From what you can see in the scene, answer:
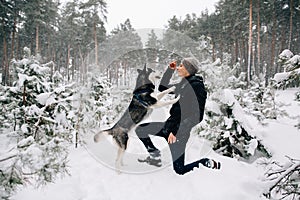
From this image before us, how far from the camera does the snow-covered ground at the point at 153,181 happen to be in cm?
350

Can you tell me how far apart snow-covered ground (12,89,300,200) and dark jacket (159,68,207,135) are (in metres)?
1.02

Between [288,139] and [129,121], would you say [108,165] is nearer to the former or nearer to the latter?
[129,121]

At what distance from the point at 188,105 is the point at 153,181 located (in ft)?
5.38

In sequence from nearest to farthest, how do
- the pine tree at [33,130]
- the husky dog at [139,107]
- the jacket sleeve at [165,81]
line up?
the pine tree at [33,130], the husky dog at [139,107], the jacket sleeve at [165,81]

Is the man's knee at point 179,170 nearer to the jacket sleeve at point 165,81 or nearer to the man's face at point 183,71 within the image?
the jacket sleeve at point 165,81

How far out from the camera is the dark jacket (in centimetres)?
398

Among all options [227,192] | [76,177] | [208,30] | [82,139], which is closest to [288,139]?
[227,192]

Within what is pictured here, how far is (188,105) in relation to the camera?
4.04m

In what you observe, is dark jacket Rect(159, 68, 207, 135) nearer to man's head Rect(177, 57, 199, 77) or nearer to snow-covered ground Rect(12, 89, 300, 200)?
man's head Rect(177, 57, 199, 77)

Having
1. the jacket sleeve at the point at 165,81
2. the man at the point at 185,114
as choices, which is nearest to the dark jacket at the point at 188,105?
the man at the point at 185,114

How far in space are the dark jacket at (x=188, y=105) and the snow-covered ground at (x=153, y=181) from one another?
40.2 inches

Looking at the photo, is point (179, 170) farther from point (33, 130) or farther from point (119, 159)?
point (33, 130)

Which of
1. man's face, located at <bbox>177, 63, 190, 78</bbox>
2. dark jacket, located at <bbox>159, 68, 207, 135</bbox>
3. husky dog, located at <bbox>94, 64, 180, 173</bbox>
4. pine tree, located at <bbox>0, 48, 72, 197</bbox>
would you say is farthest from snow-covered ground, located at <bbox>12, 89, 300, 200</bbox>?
man's face, located at <bbox>177, 63, 190, 78</bbox>

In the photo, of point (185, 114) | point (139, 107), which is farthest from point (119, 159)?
point (185, 114)
